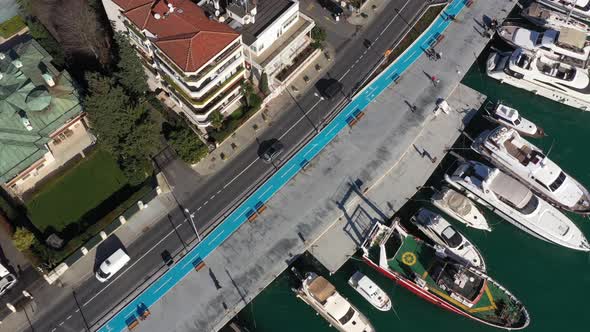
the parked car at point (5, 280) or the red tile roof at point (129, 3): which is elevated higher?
the red tile roof at point (129, 3)

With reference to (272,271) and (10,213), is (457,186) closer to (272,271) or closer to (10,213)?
(272,271)

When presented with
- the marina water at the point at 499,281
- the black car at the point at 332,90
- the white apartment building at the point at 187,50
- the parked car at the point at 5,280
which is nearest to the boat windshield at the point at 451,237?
the marina water at the point at 499,281

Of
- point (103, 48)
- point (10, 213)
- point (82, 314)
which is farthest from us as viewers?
point (103, 48)

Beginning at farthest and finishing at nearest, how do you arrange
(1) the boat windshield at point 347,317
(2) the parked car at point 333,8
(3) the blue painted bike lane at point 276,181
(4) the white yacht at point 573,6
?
(2) the parked car at point 333,8 < (4) the white yacht at point 573,6 < (3) the blue painted bike lane at point 276,181 < (1) the boat windshield at point 347,317

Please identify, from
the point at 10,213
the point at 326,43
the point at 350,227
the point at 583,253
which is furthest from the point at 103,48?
the point at 583,253

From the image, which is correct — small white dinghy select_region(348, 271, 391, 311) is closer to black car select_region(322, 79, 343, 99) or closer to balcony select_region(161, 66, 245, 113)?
black car select_region(322, 79, 343, 99)

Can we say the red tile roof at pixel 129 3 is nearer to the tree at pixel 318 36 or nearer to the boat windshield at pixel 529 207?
the tree at pixel 318 36
